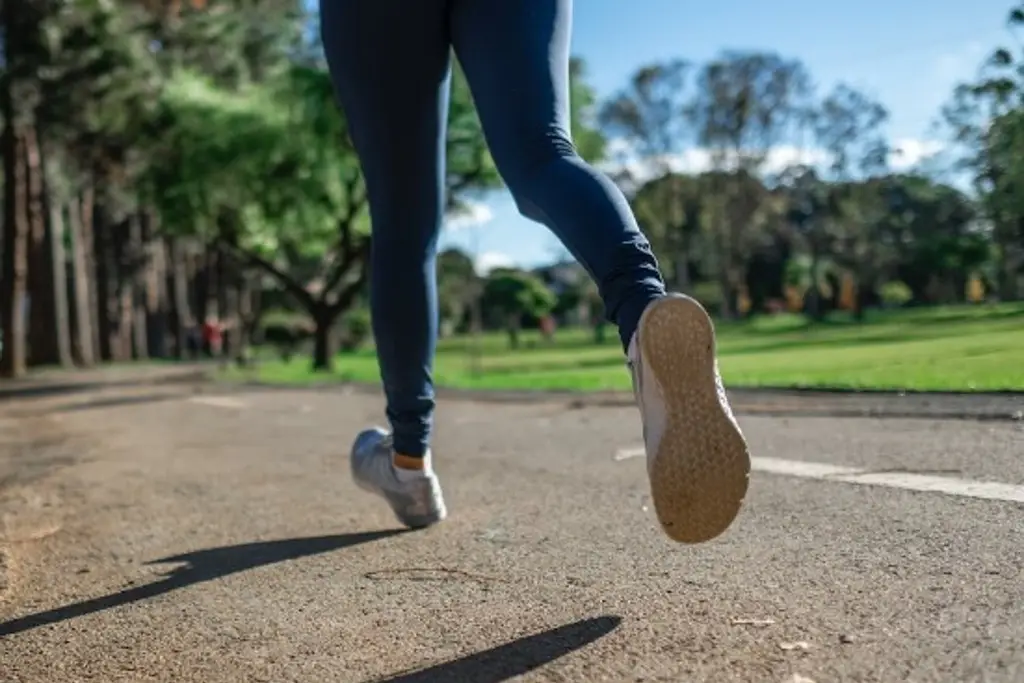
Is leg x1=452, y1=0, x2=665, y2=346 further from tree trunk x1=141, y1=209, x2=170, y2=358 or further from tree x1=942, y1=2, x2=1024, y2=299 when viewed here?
tree trunk x1=141, y1=209, x2=170, y2=358

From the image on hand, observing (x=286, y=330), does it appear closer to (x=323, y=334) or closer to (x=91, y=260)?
(x=91, y=260)

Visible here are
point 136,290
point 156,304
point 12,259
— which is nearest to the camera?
point 12,259

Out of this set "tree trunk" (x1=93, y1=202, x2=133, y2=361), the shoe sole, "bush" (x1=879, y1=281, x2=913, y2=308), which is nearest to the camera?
the shoe sole

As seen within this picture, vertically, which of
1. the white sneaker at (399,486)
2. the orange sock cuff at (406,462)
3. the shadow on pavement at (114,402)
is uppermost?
the orange sock cuff at (406,462)

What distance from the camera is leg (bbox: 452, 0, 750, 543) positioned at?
173 centimetres

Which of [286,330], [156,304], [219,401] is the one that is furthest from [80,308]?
[219,401]

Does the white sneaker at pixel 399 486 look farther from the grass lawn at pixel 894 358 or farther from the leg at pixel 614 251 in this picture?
the leg at pixel 614 251

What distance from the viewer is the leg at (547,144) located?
1883 millimetres

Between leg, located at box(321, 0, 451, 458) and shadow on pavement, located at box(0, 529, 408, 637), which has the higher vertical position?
leg, located at box(321, 0, 451, 458)

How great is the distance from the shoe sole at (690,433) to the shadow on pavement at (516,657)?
0.21 m

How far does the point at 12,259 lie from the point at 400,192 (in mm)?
25194

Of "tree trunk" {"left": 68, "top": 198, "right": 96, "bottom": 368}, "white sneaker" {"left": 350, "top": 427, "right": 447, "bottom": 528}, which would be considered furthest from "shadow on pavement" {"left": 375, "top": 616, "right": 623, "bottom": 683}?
"tree trunk" {"left": 68, "top": 198, "right": 96, "bottom": 368}

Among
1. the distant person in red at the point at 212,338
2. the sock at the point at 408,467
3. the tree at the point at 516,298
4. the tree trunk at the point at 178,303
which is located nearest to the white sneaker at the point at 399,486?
the sock at the point at 408,467

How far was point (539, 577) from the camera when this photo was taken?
2158 millimetres
